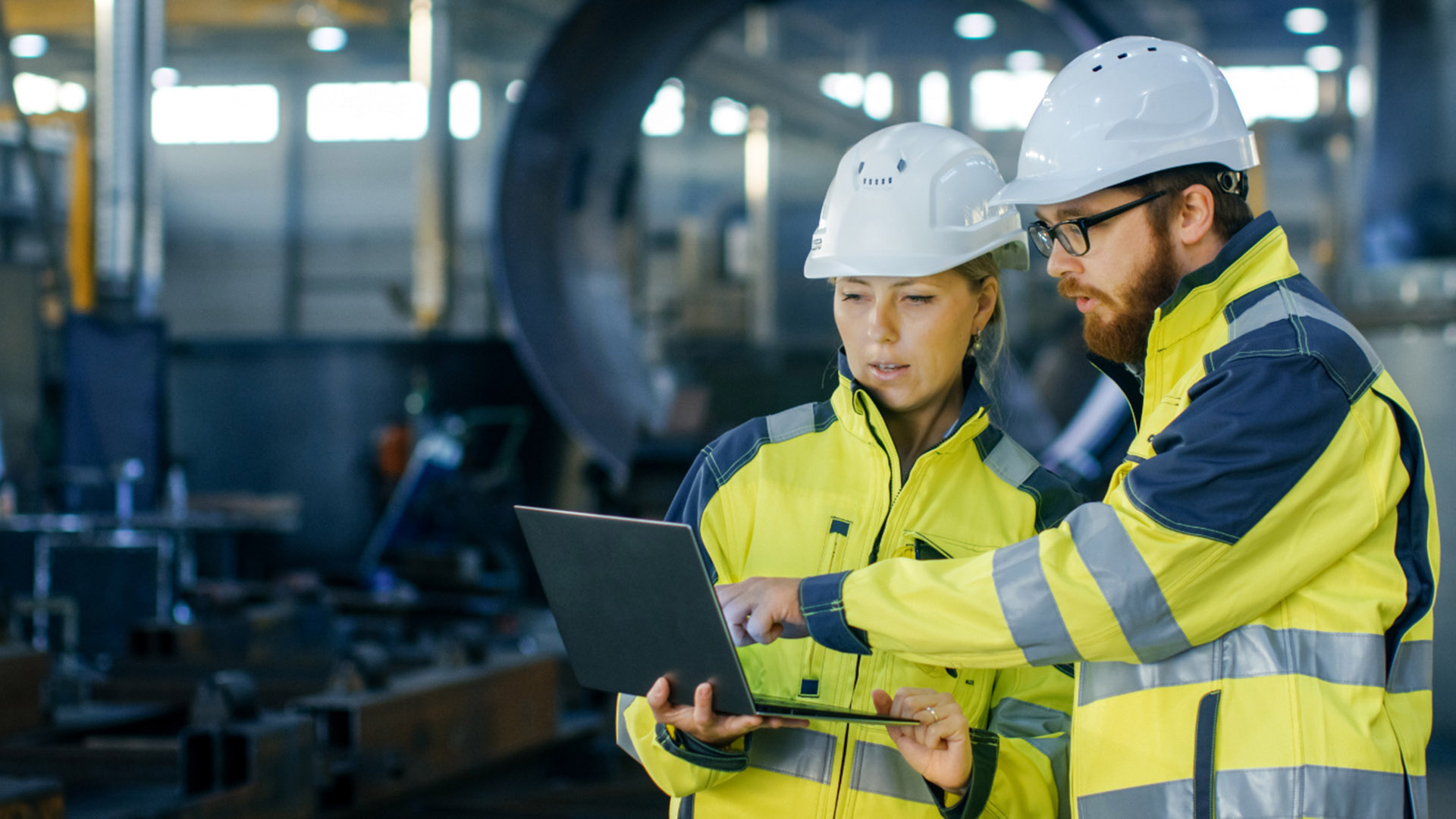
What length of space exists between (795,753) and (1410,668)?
0.66m

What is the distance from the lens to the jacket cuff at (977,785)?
4.79 ft

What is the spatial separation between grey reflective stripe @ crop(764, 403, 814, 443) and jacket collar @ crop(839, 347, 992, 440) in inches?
2.3

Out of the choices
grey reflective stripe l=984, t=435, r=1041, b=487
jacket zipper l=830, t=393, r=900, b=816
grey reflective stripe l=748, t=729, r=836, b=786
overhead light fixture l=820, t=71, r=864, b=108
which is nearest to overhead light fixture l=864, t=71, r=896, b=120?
overhead light fixture l=820, t=71, r=864, b=108

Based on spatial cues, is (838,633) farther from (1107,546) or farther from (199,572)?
(199,572)

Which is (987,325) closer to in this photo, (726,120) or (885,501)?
(885,501)

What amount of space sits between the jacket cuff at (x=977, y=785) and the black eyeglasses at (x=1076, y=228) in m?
0.55

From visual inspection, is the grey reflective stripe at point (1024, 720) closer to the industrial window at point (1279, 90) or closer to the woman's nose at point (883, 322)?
the woman's nose at point (883, 322)

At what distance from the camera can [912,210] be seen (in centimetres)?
165

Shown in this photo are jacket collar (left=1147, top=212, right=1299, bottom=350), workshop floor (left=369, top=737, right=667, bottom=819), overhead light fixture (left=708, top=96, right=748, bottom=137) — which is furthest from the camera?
overhead light fixture (left=708, top=96, right=748, bottom=137)

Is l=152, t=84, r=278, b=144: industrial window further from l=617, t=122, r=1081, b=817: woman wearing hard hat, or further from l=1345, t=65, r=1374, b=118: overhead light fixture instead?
l=617, t=122, r=1081, b=817: woman wearing hard hat

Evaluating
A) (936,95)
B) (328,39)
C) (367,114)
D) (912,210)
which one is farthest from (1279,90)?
(912,210)

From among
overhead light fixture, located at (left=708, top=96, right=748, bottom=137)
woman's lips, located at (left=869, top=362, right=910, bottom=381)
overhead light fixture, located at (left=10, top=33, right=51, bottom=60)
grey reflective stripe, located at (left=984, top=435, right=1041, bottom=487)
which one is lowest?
grey reflective stripe, located at (left=984, top=435, right=1041, bottom=487)

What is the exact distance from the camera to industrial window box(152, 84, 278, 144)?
1742 cm

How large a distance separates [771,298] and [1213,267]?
1048 centimetres
